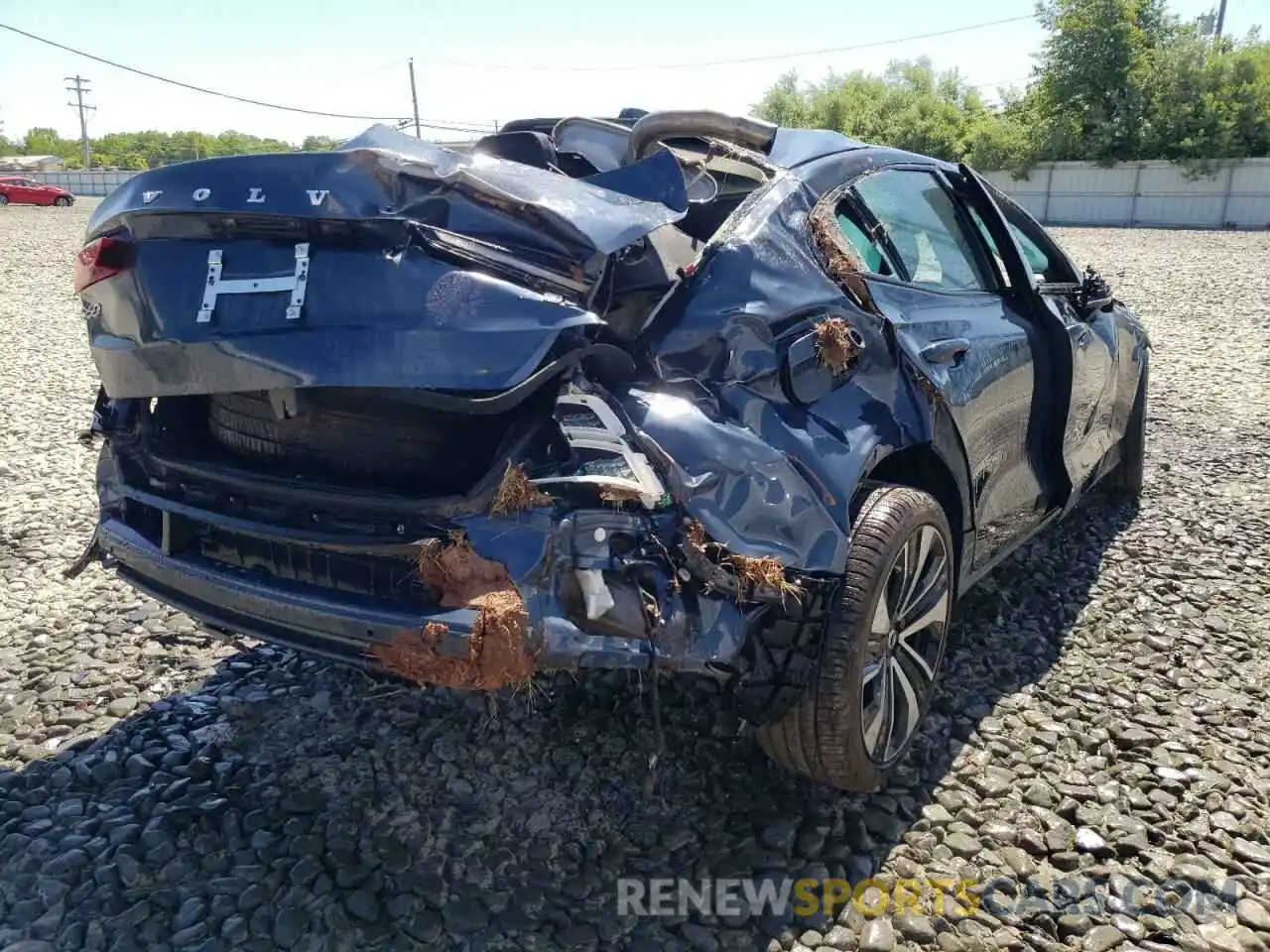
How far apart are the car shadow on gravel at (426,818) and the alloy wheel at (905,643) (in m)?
0.22

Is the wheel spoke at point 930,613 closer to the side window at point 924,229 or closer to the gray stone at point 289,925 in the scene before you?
the side window at point 924,229

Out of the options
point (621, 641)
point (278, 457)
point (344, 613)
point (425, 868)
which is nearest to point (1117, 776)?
point (621, 641)

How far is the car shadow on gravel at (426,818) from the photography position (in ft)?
7.52

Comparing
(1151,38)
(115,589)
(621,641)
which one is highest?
(1151,38)

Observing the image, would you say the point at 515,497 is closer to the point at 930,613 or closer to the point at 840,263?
the point at 840,263

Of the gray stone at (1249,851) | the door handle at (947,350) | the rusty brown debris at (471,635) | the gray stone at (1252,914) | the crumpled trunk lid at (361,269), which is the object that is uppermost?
the crumpled trunk lid at (361,269)

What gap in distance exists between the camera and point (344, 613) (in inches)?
86.4

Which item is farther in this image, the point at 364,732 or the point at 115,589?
the point at 115,589

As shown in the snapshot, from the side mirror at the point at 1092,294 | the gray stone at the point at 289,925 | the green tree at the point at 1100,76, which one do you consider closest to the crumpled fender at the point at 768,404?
the gray stone at the point at 289,925

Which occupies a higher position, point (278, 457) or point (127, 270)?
point (127, 270)

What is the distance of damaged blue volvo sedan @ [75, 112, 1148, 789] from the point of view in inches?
82.3

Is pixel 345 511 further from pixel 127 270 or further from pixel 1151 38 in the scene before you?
pixel 1151 38

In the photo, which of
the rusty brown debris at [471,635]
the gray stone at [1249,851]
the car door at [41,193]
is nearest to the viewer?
the rusty brown debris at [471,635]

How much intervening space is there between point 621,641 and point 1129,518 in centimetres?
390
